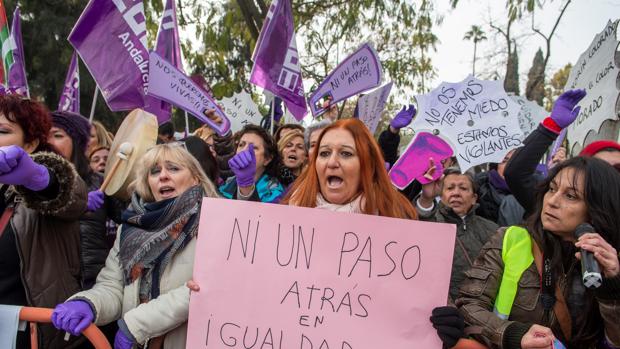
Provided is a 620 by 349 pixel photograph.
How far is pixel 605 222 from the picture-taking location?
1.81m

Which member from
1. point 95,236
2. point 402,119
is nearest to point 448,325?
point 95,236

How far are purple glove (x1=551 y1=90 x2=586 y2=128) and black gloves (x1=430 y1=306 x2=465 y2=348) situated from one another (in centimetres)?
132

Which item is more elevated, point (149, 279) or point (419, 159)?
point (419, 159)

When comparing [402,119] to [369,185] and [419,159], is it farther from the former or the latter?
[369,185]

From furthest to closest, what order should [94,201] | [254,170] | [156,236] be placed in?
[254,170]
[94,201]
[156,236]

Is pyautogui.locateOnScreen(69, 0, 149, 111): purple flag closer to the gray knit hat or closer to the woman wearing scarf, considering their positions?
the gray knit hat

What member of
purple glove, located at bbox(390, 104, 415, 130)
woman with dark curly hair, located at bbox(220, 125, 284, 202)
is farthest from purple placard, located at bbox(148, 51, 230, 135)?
purple glove, located at bbox(390, 104, 415, 130)

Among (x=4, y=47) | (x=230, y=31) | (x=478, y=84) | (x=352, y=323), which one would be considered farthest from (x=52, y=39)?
(x=352, y=323)

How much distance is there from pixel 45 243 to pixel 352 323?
1313 mm

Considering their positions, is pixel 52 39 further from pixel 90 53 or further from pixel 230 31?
pixel 90 53

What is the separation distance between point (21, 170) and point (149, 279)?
69 cm

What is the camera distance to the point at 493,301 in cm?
193

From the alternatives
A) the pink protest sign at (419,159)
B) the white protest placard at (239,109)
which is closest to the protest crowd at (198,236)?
the pink protest sign at (419,159)

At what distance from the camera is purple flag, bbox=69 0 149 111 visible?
4.10 m
